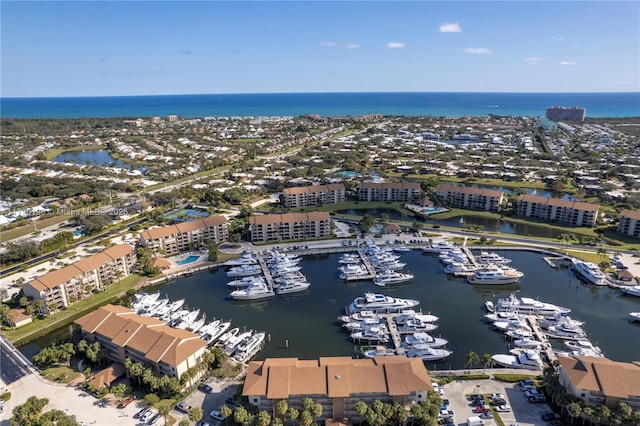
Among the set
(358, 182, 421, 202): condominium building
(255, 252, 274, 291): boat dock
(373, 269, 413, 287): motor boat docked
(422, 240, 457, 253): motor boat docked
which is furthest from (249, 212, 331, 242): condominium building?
(358, 182, 421, 202): condominium building

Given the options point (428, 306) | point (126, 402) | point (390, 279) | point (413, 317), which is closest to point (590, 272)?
point (428, 306)

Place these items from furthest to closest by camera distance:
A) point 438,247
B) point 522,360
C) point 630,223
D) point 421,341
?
point 630,223 < point 438,247 < point 421,341 < point 522,360

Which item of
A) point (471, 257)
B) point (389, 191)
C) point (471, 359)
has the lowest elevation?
point (471, 257)

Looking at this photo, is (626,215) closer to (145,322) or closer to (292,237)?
(292,237)

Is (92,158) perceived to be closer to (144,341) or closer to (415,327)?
(144,341)

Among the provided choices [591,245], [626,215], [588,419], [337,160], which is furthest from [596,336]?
[337,160]

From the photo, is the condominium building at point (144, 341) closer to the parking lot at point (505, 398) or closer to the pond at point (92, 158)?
the parking lot at point (505, 398)

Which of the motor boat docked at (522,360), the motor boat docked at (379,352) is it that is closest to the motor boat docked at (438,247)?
the motor boat docked at (522,360)
